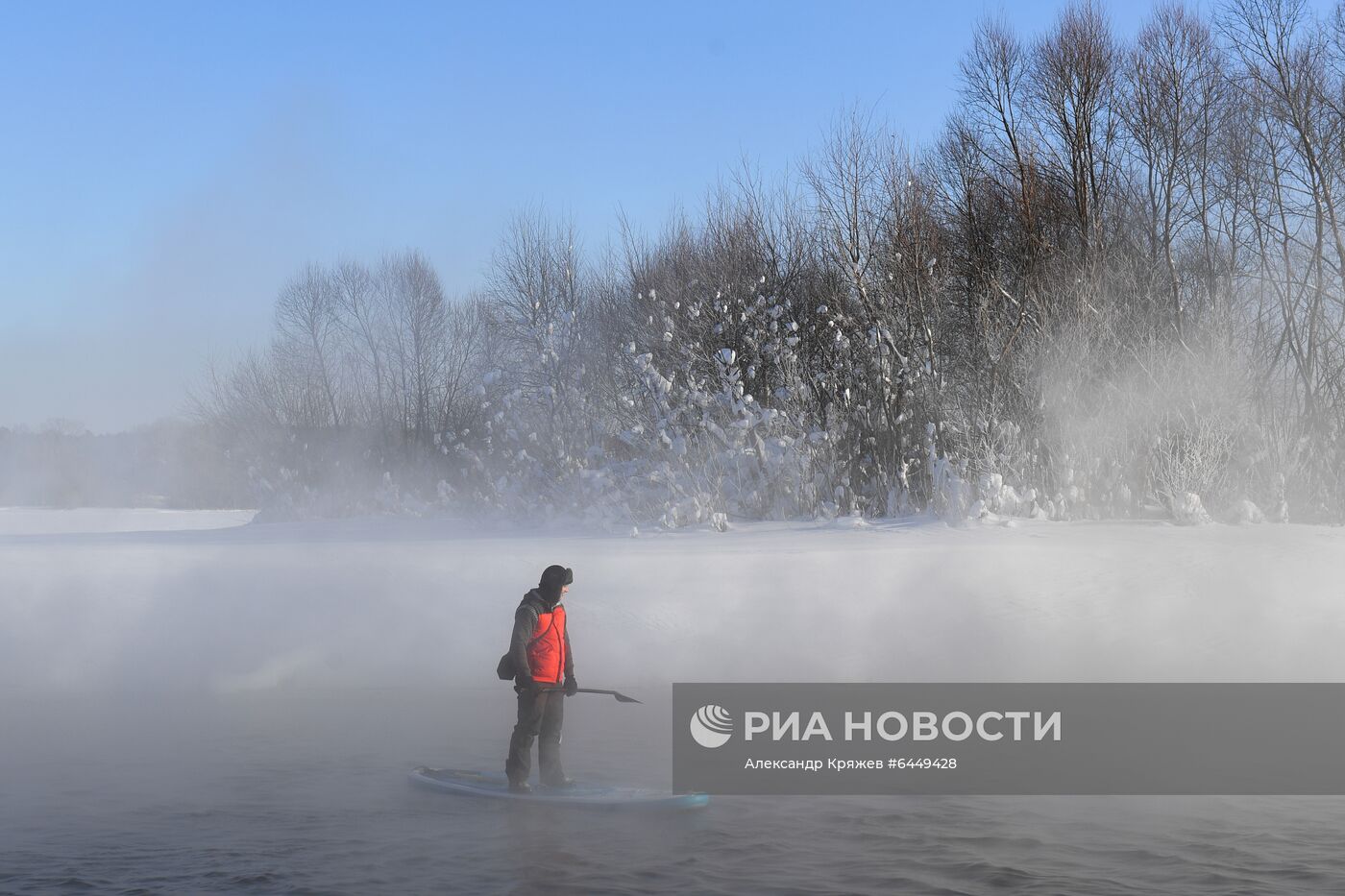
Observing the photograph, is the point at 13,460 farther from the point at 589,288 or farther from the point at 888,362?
the point at 888,362

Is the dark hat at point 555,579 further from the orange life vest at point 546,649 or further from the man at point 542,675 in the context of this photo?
the orange life vest at point 546,649

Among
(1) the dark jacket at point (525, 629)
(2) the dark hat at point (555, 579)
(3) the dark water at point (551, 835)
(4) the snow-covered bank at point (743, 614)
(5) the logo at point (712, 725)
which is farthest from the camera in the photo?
(4) the snow-covered bank at point (743, 614)

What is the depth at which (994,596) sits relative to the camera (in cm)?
1231

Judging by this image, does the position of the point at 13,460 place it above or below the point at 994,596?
above

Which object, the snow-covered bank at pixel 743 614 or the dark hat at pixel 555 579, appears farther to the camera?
the snow-covered bank at pixel 743 614

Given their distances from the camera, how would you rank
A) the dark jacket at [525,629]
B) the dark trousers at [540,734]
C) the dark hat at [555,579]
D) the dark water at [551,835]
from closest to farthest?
the dark water at [551,835], the dark jacket at [525,629], the dark hat at [555,579], the dark trousers at [540,734]

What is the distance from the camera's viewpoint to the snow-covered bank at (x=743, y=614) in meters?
11.7

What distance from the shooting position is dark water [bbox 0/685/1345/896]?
6.30 metres

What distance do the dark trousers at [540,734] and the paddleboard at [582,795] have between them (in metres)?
0.13

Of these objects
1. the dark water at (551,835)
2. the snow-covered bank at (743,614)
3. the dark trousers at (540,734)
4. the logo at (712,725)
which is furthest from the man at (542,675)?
the snow-covered bank at (743,614)

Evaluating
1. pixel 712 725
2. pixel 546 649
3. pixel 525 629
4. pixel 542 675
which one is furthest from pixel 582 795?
pixel 712 725

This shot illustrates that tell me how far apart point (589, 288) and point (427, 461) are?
185 inches

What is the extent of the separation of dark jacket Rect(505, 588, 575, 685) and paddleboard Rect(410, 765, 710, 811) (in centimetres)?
80

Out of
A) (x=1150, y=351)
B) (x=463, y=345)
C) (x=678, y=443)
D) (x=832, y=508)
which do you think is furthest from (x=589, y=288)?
(x=1150, y=351)
